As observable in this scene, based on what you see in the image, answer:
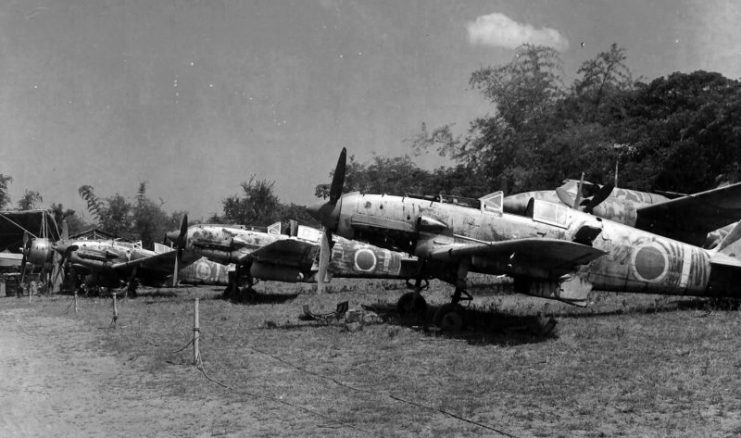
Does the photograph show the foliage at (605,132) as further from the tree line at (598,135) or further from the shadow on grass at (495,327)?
the shadow on grass at (495,327)

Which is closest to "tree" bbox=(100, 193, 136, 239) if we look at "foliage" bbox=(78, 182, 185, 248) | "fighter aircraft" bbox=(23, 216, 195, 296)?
"foliage" bbox=(78, 182, 185, 248)

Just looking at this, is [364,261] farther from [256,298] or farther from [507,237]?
[507,237]

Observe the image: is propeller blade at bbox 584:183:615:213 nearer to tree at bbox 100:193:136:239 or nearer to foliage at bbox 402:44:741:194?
foliage at bbox 402:44:741:194

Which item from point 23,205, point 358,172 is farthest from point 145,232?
point 358,172

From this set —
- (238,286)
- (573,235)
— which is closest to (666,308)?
(573,235)

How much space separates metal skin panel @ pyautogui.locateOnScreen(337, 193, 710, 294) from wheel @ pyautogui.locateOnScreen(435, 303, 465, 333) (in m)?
1.31

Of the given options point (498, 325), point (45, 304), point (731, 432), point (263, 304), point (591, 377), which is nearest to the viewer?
point (731, 432)

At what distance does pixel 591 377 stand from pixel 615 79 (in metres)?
38.6

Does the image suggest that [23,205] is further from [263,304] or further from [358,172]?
[263,304]

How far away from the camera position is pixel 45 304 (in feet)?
75.7

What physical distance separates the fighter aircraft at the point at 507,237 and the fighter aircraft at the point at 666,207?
2197 millimetres

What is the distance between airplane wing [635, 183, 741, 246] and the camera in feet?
50.9

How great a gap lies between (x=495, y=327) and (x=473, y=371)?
3164 millimetres

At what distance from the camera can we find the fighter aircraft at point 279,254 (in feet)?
64.6
